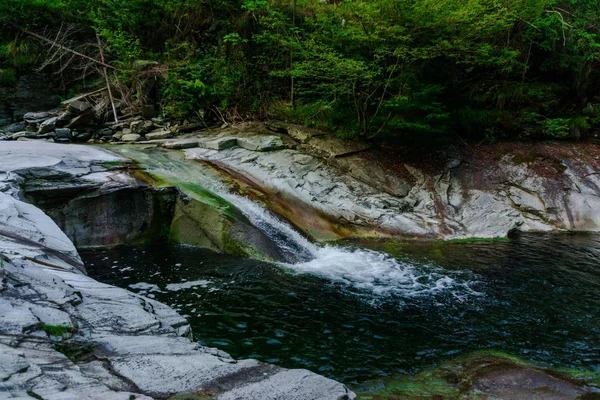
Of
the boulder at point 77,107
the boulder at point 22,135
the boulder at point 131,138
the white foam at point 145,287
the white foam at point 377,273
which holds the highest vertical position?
the boulder at point 77,107

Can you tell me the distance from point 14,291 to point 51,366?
42.5 inches

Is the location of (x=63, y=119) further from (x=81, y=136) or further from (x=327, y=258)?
(x=327, y=258)

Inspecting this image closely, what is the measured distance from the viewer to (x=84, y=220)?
8.80m

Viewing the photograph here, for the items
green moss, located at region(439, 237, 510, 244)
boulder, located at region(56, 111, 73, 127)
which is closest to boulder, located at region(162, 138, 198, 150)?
boulder, located at region(56, 111, 73, 127)

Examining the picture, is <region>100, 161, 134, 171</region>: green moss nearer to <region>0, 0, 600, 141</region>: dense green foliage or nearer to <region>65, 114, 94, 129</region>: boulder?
<region>0, 0, 600, 141</region>: dense green foliage

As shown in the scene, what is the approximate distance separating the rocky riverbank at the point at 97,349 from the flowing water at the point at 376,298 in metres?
1.42

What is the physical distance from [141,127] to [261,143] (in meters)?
5.00

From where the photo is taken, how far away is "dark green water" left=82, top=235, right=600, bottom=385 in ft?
16.4

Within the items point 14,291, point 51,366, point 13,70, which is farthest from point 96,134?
point 51,366

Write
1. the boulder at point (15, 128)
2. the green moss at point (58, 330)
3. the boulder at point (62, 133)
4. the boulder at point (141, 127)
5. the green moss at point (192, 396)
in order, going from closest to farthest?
the green moss at point (192, 396) → the green moss at point (58, 330) → the boulder at point (62, 133) → the boulder at point (141, 127) → the boulder at point (15, 128)

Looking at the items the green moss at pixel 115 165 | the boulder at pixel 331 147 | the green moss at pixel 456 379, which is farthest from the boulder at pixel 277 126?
the green moss at pixel 456 379

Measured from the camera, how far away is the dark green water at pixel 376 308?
16.4ft

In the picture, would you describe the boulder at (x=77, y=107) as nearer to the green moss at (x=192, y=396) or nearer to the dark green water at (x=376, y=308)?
the dark green water at (x=376, y=308)

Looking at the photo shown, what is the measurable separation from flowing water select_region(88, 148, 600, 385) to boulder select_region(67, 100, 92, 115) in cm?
777
